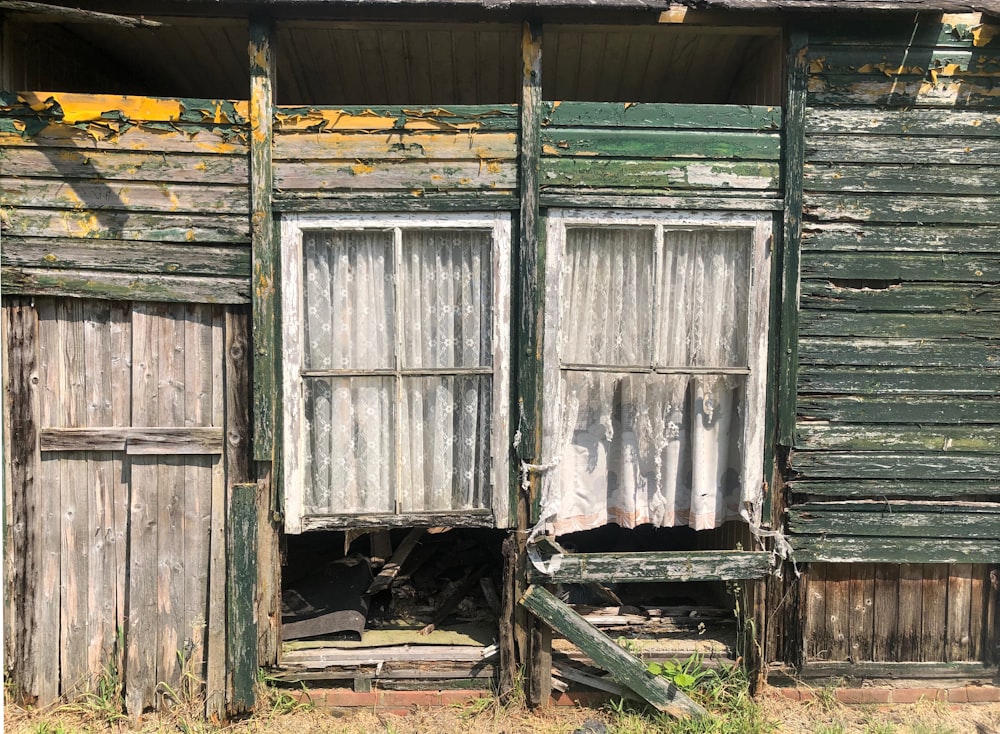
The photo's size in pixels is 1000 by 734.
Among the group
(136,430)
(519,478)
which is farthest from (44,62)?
(519,478)

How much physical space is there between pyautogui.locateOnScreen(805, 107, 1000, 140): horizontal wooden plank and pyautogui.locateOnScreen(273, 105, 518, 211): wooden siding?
1.74m

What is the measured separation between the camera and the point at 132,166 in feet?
11.2

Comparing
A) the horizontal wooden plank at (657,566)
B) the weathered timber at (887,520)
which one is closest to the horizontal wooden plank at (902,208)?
the weathered timber at (887,520)

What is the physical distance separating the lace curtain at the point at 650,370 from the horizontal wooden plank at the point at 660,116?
22.7 inches

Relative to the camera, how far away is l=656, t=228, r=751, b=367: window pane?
140 inches

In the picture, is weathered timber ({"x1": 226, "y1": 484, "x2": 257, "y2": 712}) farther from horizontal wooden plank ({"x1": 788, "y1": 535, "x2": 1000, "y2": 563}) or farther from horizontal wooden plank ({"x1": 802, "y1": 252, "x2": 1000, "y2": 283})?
horizontal wooden plank ({"x1": 802, "y1": 252, "x2": 1000, "y2": 283})

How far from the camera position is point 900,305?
354 cm

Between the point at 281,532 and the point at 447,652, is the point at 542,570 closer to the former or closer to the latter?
the point at 447,652

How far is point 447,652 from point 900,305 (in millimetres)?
3349

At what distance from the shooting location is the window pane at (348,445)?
3529 millimetres

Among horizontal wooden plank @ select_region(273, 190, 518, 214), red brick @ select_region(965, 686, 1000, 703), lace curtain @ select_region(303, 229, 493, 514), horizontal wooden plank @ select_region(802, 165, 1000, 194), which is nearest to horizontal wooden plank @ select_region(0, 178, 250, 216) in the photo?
horizontal wooden plank @ select_region(273, 190, 518, 214)

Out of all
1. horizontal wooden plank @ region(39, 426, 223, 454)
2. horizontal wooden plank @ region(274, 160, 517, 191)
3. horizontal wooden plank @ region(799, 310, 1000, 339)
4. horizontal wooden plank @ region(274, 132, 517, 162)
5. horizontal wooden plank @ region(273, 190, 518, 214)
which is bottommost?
horizontal wooden plank @ region(39, 426, 223, 454)

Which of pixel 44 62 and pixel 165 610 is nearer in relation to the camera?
pixel 165 610

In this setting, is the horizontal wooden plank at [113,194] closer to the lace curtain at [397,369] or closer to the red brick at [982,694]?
the lace curtain at [397,369]
